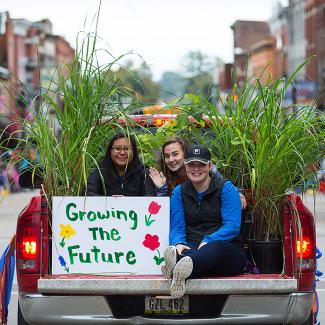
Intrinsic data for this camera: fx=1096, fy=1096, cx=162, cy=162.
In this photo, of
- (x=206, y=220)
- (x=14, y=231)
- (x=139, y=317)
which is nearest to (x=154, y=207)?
(x=206, y=220)

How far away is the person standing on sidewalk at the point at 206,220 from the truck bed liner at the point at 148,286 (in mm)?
156

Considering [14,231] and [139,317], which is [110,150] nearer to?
[139,317]

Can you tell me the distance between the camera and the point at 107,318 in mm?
6617

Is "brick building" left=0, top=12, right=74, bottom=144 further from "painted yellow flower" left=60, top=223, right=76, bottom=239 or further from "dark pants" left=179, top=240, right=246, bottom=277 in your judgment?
"dark pants" left=179, top=240, right=246, bottom=277

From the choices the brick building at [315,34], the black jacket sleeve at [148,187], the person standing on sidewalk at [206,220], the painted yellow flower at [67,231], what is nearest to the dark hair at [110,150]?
the black jacket sleeve at [148,187]

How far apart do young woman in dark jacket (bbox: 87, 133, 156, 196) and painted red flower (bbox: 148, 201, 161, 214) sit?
1.32 feet

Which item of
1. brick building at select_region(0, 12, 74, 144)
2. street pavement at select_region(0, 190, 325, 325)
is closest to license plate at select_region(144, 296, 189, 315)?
street pavement at select_region(0, 190, 325, 325)

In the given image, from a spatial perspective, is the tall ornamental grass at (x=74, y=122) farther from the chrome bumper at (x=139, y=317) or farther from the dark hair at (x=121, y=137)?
the chrome bumper at (x=139, y=317)

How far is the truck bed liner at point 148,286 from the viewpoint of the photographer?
256 inches

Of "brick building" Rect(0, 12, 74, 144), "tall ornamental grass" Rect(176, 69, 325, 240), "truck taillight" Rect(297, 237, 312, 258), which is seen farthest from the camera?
"brick building" Rect(0, 12, 74, 144)

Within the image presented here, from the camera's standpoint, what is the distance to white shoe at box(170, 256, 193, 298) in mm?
6441

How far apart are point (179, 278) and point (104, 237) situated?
0.66 metres

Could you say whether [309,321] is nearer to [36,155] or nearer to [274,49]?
[36,155]

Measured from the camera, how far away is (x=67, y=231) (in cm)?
685
